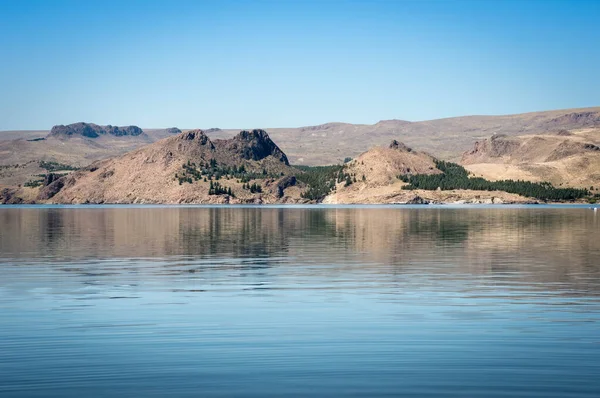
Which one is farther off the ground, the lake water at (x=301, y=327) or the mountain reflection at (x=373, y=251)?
the lake water at (x=301, y=327)

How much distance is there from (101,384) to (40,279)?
28774mm

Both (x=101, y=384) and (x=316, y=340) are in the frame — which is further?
(x=316, y=340)

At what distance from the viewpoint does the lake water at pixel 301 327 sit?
21.5 meters

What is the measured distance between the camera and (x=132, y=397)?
20.0 m

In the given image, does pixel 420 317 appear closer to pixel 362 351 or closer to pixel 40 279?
pixel 362 351

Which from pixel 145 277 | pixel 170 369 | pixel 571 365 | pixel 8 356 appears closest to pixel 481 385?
pixel 571 365

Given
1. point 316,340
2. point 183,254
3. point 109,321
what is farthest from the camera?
point 183,254

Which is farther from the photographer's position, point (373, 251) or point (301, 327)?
point (373, 251)

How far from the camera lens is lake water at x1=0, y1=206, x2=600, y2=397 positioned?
21531mm

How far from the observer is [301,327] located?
1186 inches

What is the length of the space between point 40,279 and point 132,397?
30.4m

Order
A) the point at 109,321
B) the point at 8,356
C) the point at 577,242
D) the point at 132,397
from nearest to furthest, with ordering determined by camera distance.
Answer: the point at 132,397 < the point at 8,356 < the point at 109,321 < the point at 577,242

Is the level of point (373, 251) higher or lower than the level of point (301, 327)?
lower

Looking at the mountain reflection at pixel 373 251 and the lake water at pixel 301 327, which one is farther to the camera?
the mountain reflection at pixel 373 251
